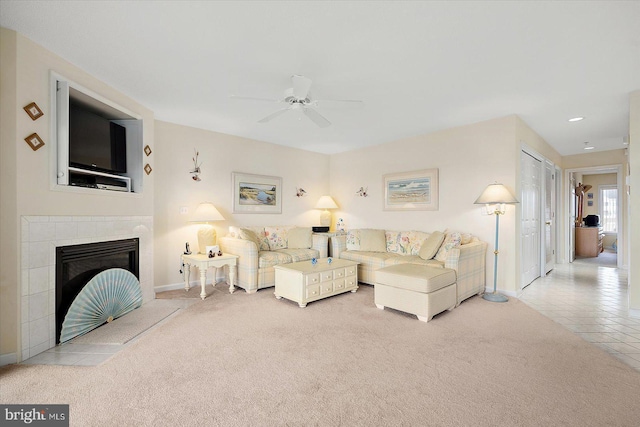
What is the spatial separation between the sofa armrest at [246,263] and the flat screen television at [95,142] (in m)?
1.68

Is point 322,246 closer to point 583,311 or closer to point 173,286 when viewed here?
point 173,286

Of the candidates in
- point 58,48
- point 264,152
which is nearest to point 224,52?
point 58,48

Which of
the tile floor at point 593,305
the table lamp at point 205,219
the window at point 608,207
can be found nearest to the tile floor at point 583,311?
the tile floor at point 593,305

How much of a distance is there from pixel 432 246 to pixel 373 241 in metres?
1.08

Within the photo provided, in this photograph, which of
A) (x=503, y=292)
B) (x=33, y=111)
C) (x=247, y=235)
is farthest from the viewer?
(x=247, y=235)

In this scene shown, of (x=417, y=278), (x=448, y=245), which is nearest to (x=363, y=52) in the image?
(x=417, y=278)

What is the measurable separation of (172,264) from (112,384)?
2473mm

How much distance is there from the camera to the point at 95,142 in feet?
9.64

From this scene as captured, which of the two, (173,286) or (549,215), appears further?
(549,215)

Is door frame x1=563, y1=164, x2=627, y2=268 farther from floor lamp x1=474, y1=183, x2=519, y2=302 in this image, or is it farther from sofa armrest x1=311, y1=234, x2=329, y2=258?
sofa armrest x1=311, y1=234, x2=329, y2=258

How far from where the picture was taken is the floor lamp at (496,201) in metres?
3.53

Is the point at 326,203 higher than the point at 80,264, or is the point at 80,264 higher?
the point at 326,203

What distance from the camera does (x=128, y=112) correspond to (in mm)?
3221

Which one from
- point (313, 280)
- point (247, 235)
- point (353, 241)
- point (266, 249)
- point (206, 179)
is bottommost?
point (313, 280)
